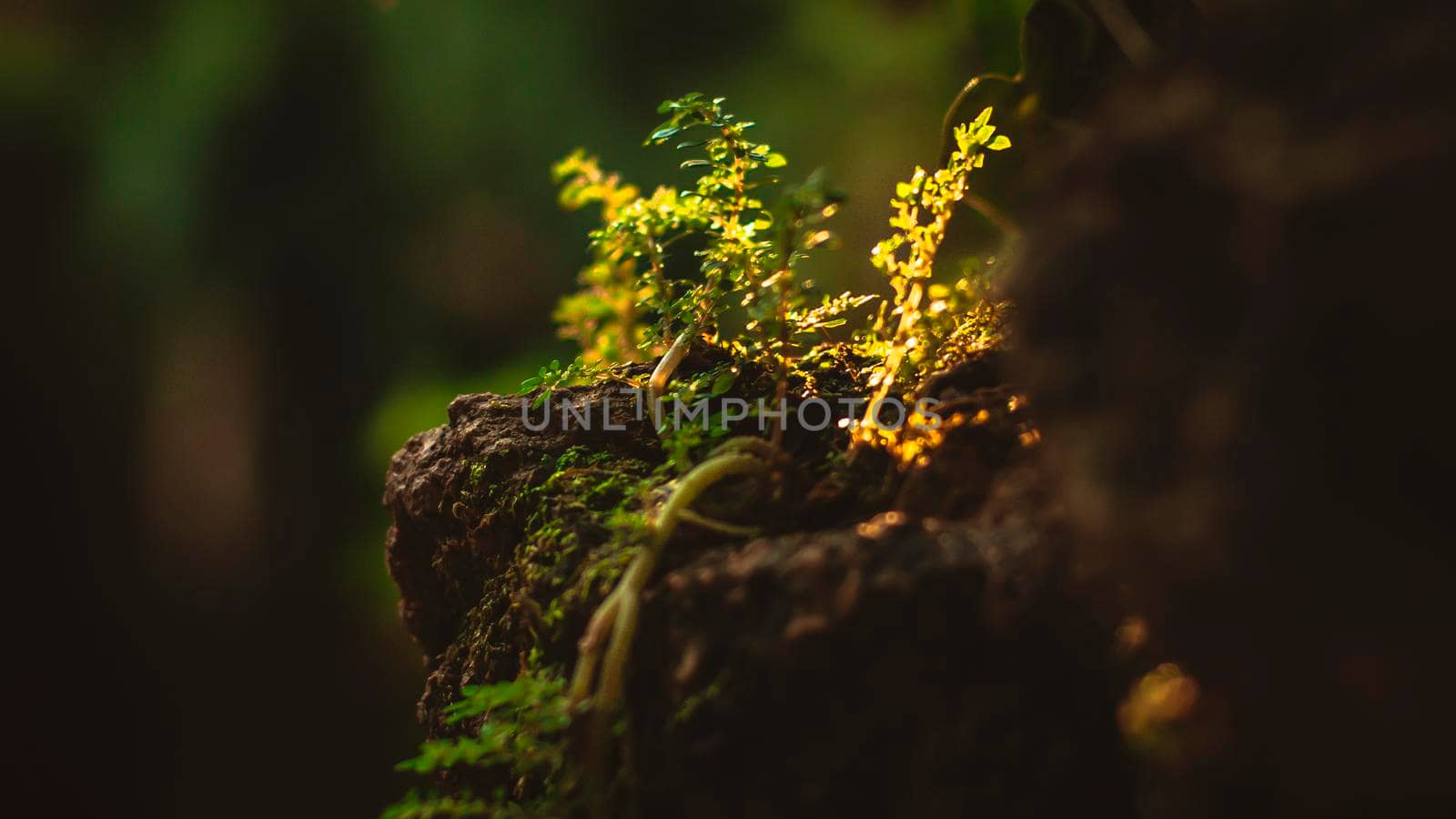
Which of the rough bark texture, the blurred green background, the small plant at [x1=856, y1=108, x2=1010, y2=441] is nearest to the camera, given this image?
the rough bark texture

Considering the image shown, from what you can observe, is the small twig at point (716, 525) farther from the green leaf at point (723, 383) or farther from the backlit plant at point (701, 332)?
the green leaf at point (723, 383)

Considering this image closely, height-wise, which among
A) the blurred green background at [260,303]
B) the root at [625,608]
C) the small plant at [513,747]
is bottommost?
the small plant at [513,747]

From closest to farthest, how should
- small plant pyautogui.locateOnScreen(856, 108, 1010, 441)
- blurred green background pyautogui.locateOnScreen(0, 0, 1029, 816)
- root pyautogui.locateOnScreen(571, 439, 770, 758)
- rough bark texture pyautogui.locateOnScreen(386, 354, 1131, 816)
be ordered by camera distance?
rough bark texture pyautogui.locateOnScreen(386, 354, 1131, 816)
root pyautogui.locateOnScreen(571, 439, 770, 758)
small plant pyautogui.locateOnScreen(856, 108, 1010, 441)
blurred green background pyautogui.locateOnScreen(0, 0, 1029, 816)

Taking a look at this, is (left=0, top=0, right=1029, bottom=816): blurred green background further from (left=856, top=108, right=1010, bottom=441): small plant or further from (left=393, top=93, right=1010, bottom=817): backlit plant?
(left=856, top=108, right=1010, bottom=441): small plant

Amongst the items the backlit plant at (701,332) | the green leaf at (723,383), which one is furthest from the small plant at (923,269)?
the green leaf at (723,383)

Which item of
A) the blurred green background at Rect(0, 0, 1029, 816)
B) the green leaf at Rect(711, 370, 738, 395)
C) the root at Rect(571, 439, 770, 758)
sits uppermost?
the blurred green background at Rect(0, 0, 1029, 816)

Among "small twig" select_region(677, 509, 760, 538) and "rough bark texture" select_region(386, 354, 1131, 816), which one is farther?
"small twig" select_region(677, 509, 760, 538)

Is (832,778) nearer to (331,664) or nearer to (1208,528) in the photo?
(1208,528)

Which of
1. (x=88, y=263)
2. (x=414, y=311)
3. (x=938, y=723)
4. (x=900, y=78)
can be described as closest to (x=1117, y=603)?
(x=938, y=723)

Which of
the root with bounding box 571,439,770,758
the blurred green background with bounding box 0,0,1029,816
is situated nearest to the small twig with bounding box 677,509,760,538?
the root with bounding box 571,439,770,758
